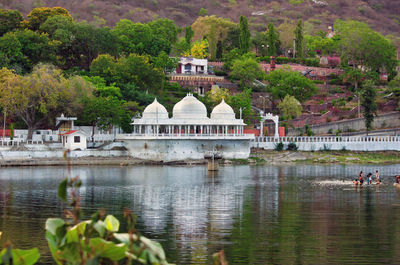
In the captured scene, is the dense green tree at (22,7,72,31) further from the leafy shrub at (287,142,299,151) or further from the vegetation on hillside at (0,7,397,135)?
the leafy shrub at (287,142,299,151)

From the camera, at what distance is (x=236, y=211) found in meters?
36.9

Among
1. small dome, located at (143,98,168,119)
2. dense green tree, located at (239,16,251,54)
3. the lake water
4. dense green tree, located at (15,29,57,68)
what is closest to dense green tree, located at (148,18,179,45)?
dense green tree, located at (239,16,251,54)

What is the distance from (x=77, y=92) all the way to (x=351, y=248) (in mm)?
52665

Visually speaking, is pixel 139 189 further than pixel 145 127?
No

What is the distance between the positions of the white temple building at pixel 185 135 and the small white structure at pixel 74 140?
336 centimetres

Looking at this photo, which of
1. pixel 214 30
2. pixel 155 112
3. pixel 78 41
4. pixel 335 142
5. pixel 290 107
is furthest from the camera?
pixel 214 30

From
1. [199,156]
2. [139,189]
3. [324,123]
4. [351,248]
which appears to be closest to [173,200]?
[139,189]

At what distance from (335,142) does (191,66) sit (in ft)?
124

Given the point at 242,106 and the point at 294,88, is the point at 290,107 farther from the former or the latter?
the point at 242,106

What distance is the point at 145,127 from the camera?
7512 cm

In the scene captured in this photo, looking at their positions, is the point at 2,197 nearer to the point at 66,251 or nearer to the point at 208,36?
the point at 66,251

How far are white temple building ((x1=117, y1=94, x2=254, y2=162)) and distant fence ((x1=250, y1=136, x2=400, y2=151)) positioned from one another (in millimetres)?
3539

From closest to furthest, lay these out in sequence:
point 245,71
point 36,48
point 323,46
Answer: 1. point 36,48
2. point 245,71
3. point 323,46

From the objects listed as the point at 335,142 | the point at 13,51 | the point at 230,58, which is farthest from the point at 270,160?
the point at 230,58
